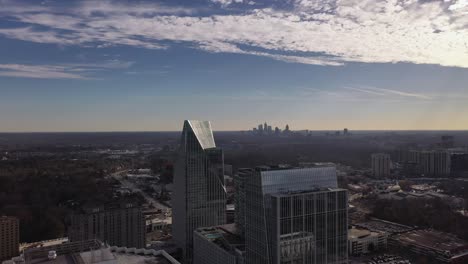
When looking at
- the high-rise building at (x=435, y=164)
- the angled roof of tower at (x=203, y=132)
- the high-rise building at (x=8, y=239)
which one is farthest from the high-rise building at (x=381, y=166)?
the high-rise building at (x=8, y=239)

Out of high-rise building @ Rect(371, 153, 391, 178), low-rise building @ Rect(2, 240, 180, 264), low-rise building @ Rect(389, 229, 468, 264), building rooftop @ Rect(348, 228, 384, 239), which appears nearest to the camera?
low-rise building @ Rect(2, 240, 180, 264)

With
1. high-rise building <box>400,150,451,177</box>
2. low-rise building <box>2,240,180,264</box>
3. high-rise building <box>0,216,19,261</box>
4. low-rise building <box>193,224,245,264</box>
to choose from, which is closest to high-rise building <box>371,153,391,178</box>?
high-rise building <box>400,150,451,177</box>

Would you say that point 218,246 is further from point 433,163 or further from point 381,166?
point 433,163

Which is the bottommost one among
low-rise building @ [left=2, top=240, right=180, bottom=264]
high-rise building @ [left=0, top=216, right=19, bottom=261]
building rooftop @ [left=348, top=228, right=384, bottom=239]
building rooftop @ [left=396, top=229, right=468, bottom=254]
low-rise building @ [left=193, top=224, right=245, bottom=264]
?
building rooftop @ [left=396, top=229, right=468, bottom=254]

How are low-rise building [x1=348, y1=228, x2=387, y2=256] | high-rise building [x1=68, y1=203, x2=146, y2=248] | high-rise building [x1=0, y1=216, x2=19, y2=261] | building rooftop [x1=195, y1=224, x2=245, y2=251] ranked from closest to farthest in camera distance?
1. building rooftop [x1=195, y1=224, x2=245, y2=251]
2. high-rise building [x1=0, y1=216, x2=19, y2=261]
3. high-rise building [x1=68, y1=203, x2=146, y2=248]
4. low-rise building [x1=348, y1=228, x2=387, y2=256]

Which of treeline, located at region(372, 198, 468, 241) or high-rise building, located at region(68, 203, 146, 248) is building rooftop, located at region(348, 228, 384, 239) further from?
high-rise building, located at region(68, 203, 146, 248)

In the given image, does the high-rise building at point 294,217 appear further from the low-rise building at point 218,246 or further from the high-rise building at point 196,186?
the high-rise building at point 196,186

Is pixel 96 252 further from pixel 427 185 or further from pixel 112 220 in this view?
pixel 427 185
